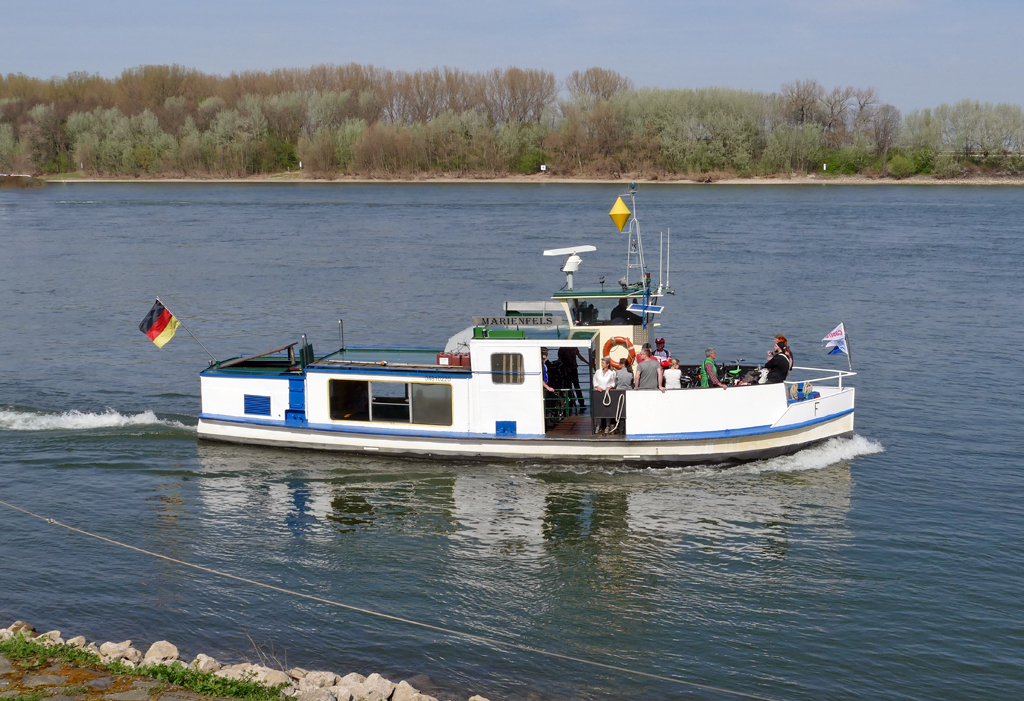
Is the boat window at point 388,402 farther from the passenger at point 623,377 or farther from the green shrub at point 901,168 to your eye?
the green shrub at point 901,168

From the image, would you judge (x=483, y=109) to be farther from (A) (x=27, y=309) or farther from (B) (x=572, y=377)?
(B) (x=572, y=377)

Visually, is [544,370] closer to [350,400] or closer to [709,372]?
[709,372]

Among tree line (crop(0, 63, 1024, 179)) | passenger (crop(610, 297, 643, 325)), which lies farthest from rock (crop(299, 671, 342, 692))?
tree line (crop(0, 63, 1024, 179))

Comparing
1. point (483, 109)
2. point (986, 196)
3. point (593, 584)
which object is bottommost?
point (593, 584)

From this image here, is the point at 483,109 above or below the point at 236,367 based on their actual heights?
above

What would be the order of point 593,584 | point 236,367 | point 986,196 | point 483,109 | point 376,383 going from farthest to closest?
1. point 483,109
2. point 986,196
3. point 236,367
4. point 376,383
5. point 593,584

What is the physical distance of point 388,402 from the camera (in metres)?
21.0

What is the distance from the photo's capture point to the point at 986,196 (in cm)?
9600

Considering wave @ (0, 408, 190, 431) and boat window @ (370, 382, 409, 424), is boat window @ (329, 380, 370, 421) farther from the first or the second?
wave @ (0, 408, 190, 431)

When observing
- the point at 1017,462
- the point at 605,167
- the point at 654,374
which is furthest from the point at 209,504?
the point at 605,167

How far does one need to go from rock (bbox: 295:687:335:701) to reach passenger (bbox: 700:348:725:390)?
11.2 meters

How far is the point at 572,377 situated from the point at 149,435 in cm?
1052

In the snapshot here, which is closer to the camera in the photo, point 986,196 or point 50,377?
point 50,377

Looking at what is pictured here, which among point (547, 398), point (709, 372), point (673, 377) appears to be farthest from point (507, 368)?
point (709, 372)
